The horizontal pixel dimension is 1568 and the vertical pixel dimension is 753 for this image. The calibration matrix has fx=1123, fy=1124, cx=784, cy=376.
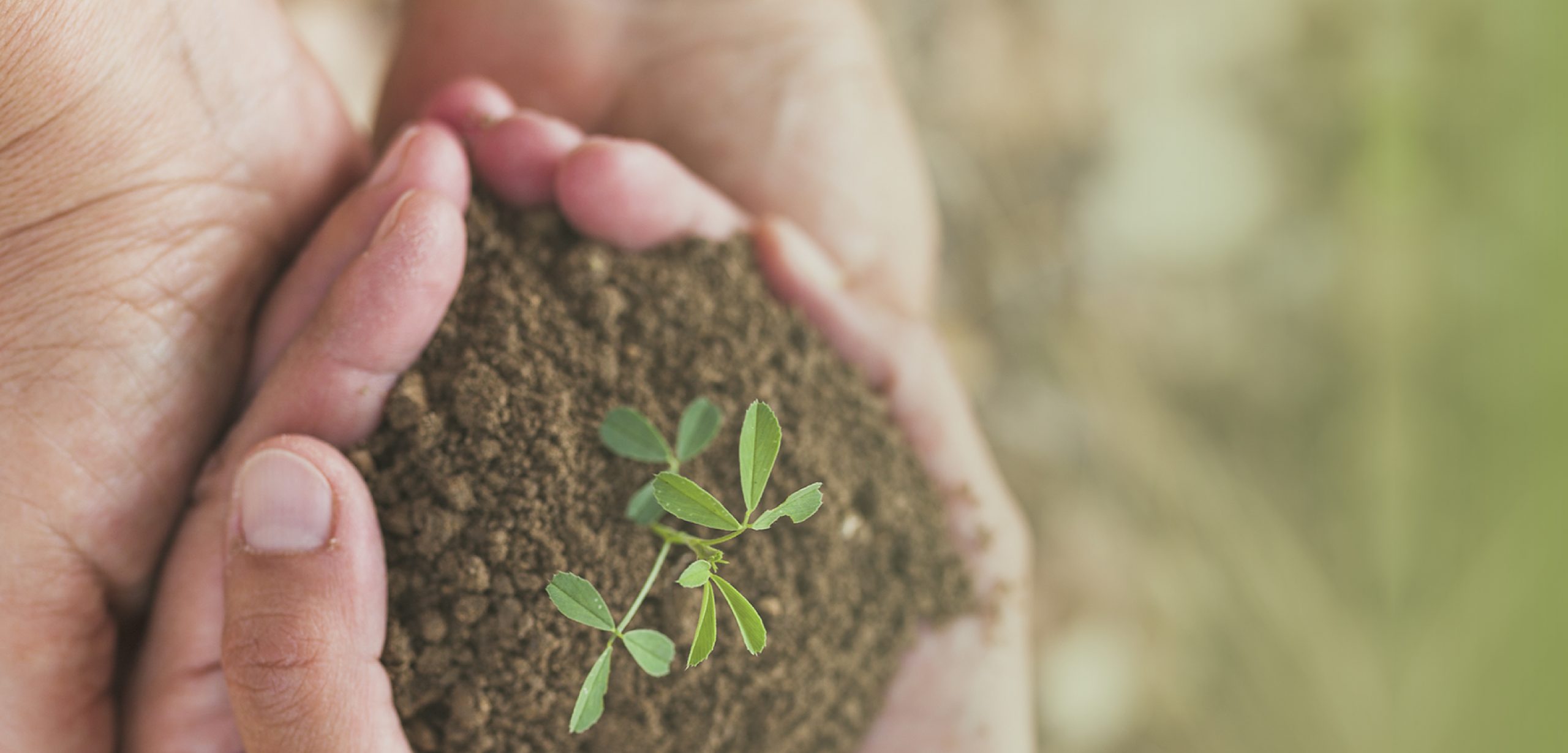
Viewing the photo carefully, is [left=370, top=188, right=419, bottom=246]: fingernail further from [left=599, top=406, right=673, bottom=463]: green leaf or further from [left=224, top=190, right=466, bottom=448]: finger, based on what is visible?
[left=599, top=406, right=673, bottom=463]: green leaf

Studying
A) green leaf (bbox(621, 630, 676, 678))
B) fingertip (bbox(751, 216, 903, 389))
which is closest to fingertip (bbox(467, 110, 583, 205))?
fingertip (bbox(751, 216, 903, 389))

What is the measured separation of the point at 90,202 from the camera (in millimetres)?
945

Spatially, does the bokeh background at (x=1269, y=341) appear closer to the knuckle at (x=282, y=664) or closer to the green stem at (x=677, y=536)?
the green stem at (x=677, y=536)

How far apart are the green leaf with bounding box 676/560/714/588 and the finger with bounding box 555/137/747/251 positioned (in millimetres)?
442

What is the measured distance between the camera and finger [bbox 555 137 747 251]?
108 centimetres

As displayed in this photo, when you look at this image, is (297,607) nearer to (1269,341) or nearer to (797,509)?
(797,509)

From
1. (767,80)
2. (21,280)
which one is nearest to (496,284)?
(21,280)

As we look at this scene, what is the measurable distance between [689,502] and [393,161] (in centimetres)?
48

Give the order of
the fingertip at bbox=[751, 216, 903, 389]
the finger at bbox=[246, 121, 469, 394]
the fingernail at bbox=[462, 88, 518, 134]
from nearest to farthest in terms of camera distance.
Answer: the finger at bbox=[246, 121, 469, 394]
the fingernail at bbox=[462, 88, 518, 134]
the fingertip at bbox=[751, 216, 903, 389]

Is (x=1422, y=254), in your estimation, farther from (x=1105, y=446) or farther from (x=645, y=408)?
(x=645, y=408)

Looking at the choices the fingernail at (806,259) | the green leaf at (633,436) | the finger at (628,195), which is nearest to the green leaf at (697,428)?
the green leaf at (633,436)

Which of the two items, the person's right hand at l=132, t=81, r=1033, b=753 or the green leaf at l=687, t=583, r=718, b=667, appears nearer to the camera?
the green leaf at l=687, t=583, r=718, b=667

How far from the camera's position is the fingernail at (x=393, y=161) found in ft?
3.35

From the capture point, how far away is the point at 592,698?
0.82m
